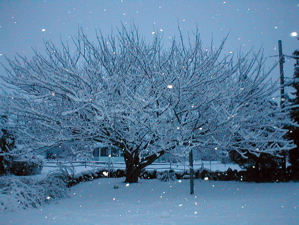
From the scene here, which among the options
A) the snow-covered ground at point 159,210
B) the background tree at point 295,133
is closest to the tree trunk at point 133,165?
the snow-covered ground at point 159,210

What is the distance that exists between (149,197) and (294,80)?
33.5 ft

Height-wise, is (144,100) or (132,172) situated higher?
(144,100)

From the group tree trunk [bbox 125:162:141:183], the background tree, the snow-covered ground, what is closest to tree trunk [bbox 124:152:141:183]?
tree trunk [bbox 125:162:141:183]

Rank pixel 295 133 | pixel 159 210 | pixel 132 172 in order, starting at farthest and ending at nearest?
pixel 295 133 < pixel 132 172 < pixel 159 210

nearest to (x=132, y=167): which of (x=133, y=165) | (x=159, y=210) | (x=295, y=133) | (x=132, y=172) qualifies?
(x=133, y=165)

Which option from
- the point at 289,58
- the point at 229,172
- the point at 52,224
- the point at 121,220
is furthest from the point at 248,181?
the point at 52,224

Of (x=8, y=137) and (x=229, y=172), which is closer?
(x=8, y=137)

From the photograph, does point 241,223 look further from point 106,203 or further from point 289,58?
point 289,58

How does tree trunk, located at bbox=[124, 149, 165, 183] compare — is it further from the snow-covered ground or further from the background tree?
the background tree

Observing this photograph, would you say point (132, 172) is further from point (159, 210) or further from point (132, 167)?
point (159, 210)

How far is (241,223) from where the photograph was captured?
16.8 ft

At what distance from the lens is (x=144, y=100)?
6.72m

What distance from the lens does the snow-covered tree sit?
7.44 m

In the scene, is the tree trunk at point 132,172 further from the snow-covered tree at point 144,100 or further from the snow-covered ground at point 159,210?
the snow-covered ground at point 159,210
